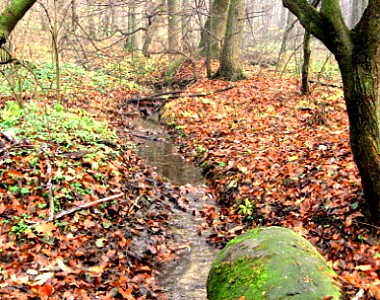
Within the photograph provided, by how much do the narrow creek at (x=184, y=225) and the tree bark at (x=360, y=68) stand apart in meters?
2.59

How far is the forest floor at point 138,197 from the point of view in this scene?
16.2 ft

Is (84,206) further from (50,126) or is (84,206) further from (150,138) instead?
(150,138)

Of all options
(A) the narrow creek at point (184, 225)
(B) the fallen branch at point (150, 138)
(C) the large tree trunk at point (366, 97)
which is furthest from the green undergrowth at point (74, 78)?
(C) the large tree trunk at point (366, 97)

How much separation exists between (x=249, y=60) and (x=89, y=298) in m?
17.5

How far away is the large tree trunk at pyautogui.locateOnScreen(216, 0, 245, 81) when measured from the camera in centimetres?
1502

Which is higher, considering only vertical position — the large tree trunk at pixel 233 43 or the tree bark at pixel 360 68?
the large tree trunk at pixel 233 43

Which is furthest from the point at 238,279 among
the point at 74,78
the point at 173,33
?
the point at 173,33

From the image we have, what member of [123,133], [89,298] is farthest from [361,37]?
[123,133]

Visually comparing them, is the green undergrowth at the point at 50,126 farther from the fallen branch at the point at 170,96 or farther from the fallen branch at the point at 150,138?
the fallen branch at the point at 170,96

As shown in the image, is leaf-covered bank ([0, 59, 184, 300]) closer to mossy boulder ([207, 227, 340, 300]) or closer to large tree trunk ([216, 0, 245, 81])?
mossy boulder ([207, 227, 340, 300])

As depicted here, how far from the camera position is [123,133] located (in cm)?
1106

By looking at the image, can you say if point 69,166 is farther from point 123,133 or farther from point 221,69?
point 221,69

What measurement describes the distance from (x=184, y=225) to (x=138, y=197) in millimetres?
986

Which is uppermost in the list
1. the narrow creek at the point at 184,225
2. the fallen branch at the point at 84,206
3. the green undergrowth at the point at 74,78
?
the green undergrowth at the point at 74,78
